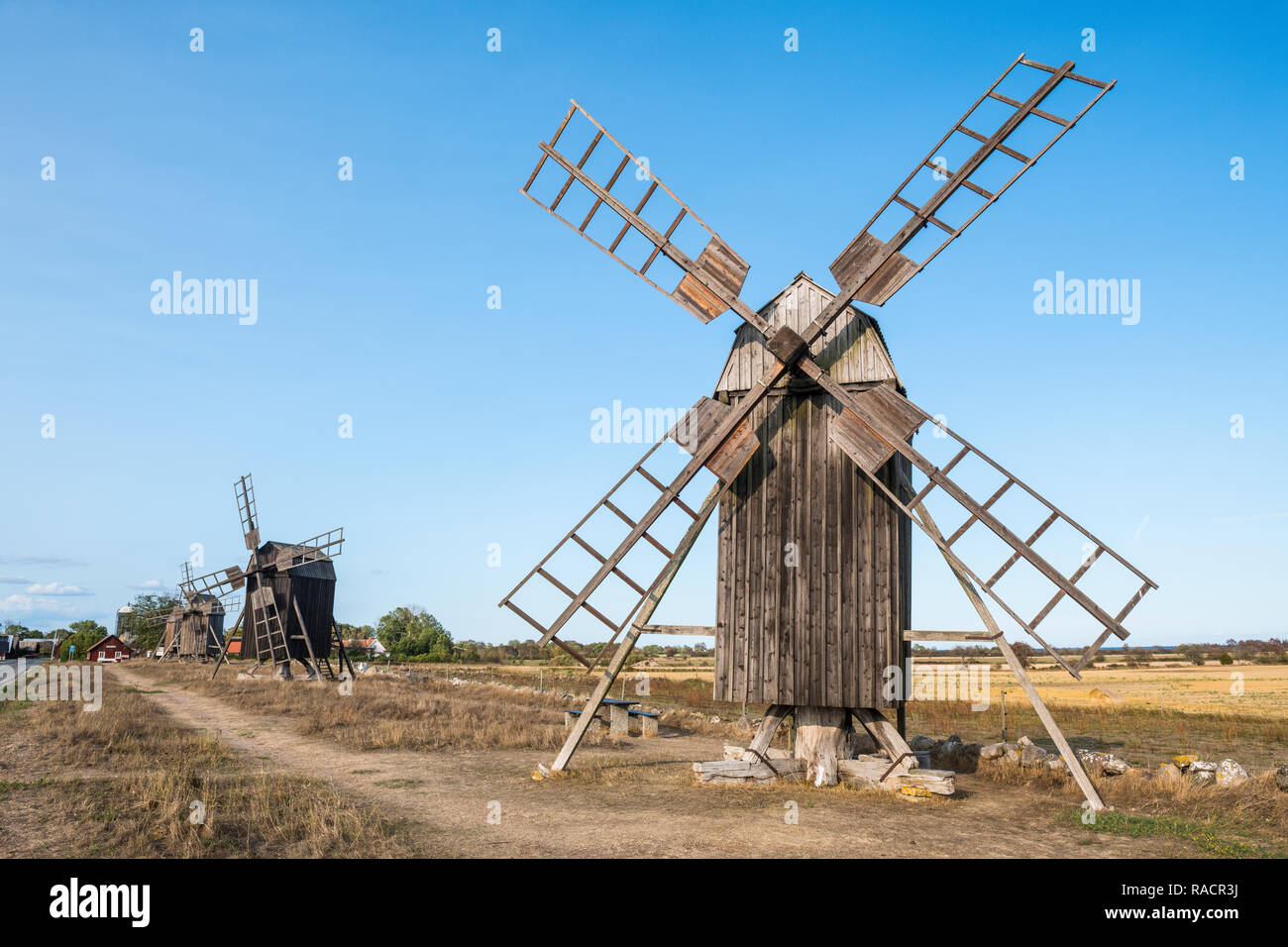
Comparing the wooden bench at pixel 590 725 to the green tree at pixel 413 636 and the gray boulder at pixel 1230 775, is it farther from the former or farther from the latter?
the green tree at pixel 413 636

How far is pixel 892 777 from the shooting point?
1330 centimetres

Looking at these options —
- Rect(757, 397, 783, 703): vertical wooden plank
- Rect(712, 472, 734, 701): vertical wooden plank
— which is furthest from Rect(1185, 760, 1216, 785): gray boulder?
Rect(712, 472, 734, 701): vertical wooden plank

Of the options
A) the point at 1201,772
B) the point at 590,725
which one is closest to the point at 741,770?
the point at 1201,772

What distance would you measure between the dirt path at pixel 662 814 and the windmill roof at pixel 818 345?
7.29m

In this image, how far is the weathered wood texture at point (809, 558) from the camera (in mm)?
13680

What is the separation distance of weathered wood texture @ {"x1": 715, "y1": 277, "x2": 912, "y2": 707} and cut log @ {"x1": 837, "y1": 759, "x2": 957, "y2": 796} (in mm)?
1145

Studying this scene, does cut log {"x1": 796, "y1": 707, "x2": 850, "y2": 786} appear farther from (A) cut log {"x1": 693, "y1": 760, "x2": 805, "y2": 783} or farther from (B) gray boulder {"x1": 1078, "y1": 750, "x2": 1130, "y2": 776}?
(B) gray boulder {"x1": 1078, "y1": 750, "x2": 1130, "y2": 776}

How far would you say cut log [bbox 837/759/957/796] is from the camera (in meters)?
12.8

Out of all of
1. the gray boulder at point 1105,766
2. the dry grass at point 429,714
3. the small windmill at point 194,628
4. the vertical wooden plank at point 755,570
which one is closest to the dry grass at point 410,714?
the dry grass at point 429,714

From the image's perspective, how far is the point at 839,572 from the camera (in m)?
13.9

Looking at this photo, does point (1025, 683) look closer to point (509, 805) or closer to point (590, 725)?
point (509, 805)
